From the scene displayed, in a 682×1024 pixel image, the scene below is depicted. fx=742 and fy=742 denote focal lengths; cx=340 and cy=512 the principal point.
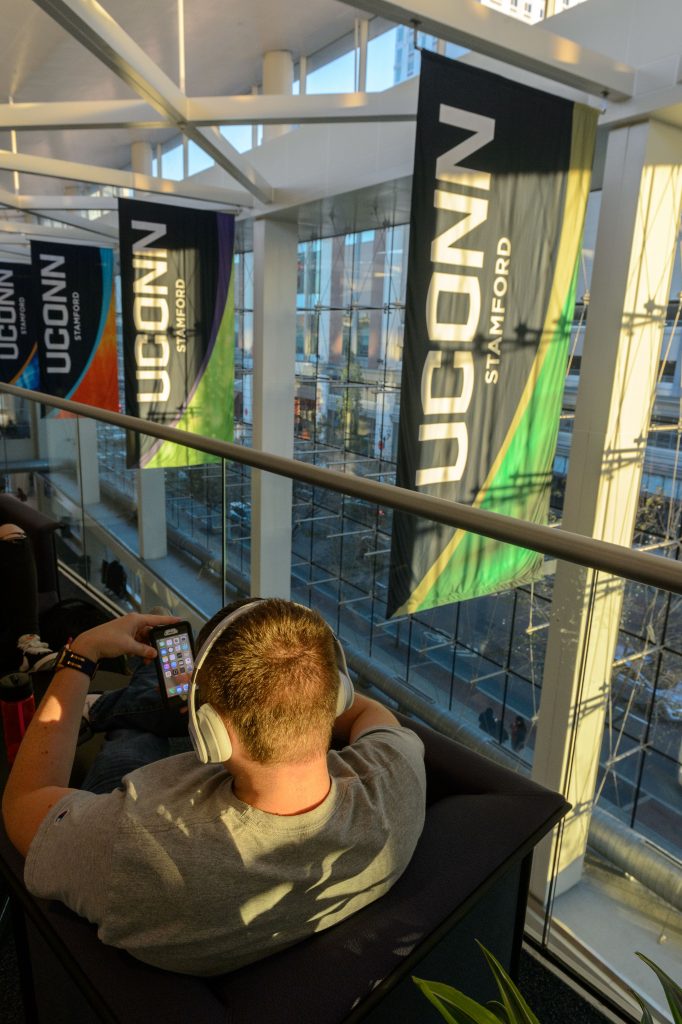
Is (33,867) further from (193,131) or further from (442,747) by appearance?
(193,131)

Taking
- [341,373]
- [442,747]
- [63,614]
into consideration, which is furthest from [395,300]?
[442,747]

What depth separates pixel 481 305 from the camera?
4383mm

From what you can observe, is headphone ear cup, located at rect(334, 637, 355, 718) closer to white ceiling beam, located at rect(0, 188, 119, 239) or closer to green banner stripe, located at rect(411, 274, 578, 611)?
green banner stripe, located at rect(411, 274, 578, 611)

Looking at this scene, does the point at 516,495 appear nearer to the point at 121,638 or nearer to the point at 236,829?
the point at 121,638

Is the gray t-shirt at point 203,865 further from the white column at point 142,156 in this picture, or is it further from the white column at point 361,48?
the white column at point 142,156

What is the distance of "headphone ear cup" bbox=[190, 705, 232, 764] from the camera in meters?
0.88

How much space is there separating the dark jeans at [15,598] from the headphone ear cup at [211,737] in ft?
5.49

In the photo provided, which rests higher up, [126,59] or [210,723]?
[126,59]

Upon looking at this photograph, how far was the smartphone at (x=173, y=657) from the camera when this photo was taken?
148 centimetres

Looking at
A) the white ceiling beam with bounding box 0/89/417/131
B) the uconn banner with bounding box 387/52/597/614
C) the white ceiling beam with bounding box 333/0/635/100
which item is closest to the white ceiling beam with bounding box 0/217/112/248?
the white ceiling beam with bounding box 0/89/417/131

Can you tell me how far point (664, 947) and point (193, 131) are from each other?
646 cm

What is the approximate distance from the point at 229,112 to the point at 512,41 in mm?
2552

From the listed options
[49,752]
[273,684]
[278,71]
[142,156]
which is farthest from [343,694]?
[142,156]

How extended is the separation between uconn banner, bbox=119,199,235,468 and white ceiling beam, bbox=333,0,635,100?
422 centimetres
